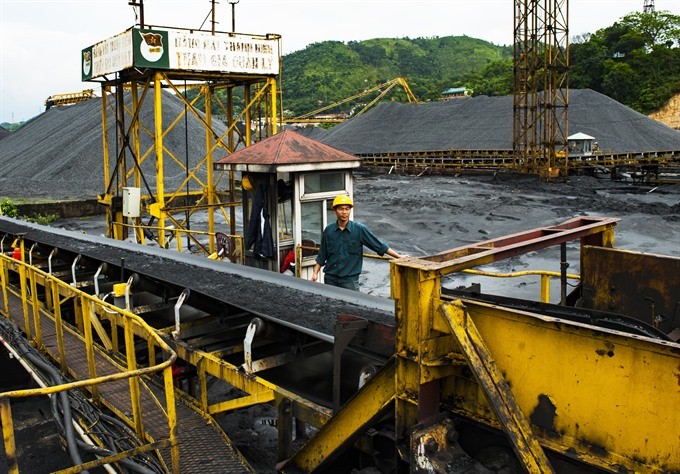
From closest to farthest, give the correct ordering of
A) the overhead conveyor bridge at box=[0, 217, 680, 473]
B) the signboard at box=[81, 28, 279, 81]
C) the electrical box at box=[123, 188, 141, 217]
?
the overhead conveyor bridge at box=[0, 217, 680, 473] → the signboard at box=[81, 28, 279, 81] → the electrical box at box=[123, 188, 141, 217]

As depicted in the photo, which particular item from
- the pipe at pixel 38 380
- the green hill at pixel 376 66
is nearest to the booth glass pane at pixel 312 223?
the pipe at pixel 38 380

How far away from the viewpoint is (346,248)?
5.99 metres

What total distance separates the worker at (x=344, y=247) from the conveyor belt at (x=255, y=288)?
0.36m

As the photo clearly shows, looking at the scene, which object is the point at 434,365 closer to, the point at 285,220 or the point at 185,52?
the point at 285,220

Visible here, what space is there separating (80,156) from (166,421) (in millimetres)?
30560

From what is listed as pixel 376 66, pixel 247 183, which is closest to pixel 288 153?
pixel 247 183

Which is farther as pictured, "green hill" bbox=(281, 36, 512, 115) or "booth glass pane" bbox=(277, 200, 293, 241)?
"green hill" bbox=(281, 36, 512, 115)

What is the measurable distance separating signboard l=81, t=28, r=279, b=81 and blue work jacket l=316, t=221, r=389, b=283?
677 cm

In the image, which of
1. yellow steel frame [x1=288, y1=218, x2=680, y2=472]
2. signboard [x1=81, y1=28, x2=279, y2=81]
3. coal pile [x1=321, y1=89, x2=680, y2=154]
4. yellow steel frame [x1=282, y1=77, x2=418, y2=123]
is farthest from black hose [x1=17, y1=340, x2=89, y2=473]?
yellow steel frame [x1=282, y1=77, x2=418, y2=123]

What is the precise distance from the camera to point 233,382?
4.49 meters

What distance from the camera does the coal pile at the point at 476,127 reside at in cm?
3653

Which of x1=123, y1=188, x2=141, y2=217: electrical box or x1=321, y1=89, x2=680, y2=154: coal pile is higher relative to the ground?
x1=321, y1=89, x2=680, y2=154: coal pile

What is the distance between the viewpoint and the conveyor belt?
15.4ft

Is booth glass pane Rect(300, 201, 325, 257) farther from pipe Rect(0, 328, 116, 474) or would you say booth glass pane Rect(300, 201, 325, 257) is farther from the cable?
the cable
